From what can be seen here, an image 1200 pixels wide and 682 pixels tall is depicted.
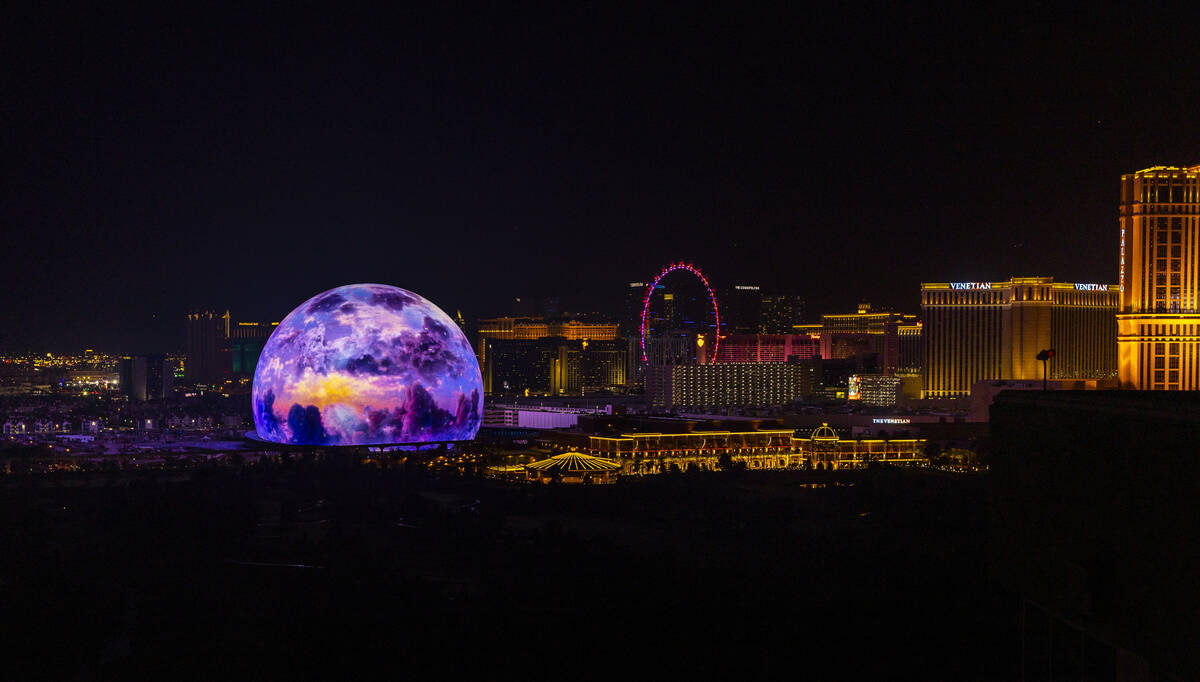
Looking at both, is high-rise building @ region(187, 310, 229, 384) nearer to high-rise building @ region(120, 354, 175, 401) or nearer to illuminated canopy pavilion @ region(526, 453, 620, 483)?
high-rise building @ region(120, 354, 175, 401)

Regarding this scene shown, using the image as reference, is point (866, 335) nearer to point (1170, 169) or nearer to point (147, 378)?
point (147, 378)

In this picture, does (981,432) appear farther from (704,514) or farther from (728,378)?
(728,378)

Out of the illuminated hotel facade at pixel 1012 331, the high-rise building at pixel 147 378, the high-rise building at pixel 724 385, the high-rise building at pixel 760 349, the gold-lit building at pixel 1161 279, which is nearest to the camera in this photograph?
the gold-lit building at pixel 1161 279

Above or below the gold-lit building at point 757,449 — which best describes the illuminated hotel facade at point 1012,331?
above

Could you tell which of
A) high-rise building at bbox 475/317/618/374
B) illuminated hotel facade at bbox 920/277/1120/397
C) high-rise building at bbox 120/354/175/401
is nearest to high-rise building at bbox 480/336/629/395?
high-rise building at bbox 475/317/618/374

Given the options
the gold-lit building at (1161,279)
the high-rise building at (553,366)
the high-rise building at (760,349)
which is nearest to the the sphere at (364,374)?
the gold-lit building at (1161,279)

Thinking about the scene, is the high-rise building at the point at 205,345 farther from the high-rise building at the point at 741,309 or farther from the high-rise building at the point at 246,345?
the high-rise building at the point at 741,309

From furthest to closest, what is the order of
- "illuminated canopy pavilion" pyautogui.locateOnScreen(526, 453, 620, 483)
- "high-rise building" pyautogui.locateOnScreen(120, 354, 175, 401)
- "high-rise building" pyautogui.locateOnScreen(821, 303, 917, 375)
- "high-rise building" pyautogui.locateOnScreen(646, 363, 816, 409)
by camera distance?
"high-rise building" pyautogui.locateOnScreen(821, 303, 917, 375)
"high-rise building" pyautogui.locateOnScreen(120, 354, 175, 401)
"high-rise building" pyautogui.locateOnScreen(646, 363, 816, 409)
"illuminated canopy pavilion" pyautogui.locateOnScreen(526, 453, 620, 483)

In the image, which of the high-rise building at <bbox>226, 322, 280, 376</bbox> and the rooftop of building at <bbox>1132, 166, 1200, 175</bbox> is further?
the high-rise building at <bbox>226, 322, 280, 376</bbox>
